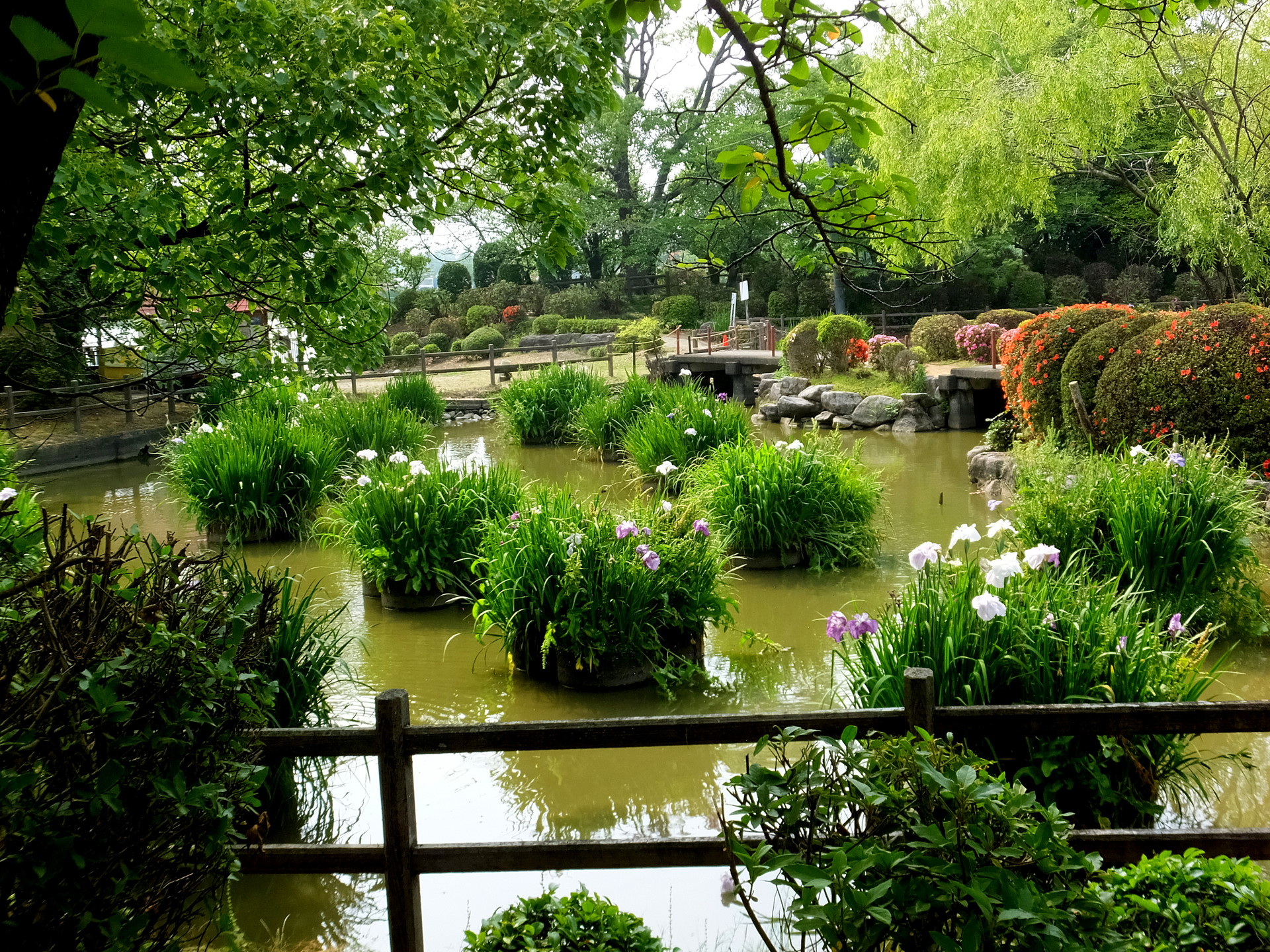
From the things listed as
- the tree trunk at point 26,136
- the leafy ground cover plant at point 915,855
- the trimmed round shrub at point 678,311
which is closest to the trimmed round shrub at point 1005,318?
the trimmed round shrub at point 678,311

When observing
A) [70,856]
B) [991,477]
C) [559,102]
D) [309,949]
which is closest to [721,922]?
[309,949]

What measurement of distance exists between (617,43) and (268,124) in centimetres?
136

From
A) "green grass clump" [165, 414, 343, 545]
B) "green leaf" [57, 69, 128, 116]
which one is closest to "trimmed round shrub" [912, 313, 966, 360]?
"green grass clump" [165, 414, 343, 545]

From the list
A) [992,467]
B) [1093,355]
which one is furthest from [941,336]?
[1093,355]

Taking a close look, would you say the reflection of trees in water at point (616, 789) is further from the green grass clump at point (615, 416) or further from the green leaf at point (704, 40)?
the green grass clump at point (615, 416)

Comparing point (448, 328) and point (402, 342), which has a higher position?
point (448, 328)

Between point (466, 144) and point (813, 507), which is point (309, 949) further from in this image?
point (813, 507)

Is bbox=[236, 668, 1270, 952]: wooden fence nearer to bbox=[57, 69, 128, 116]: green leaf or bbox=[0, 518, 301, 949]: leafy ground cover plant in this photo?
bbox=[0, 518, 301, 949]: leafy ground cover plant

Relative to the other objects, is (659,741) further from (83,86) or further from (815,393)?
(815,393)

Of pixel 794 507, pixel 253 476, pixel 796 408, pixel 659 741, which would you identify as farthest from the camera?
pixel 796 408

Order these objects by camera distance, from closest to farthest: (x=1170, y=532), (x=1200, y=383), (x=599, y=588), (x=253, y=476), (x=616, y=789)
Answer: (x=616, y=789)
(x=599, y=588)
(x=1170, y=532)
(x=1200, y=383)
(x=253, y=476)

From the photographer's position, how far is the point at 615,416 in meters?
14.0

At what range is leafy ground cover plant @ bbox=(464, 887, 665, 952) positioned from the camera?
7.73 ft

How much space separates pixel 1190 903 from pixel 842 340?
17.3 meters
